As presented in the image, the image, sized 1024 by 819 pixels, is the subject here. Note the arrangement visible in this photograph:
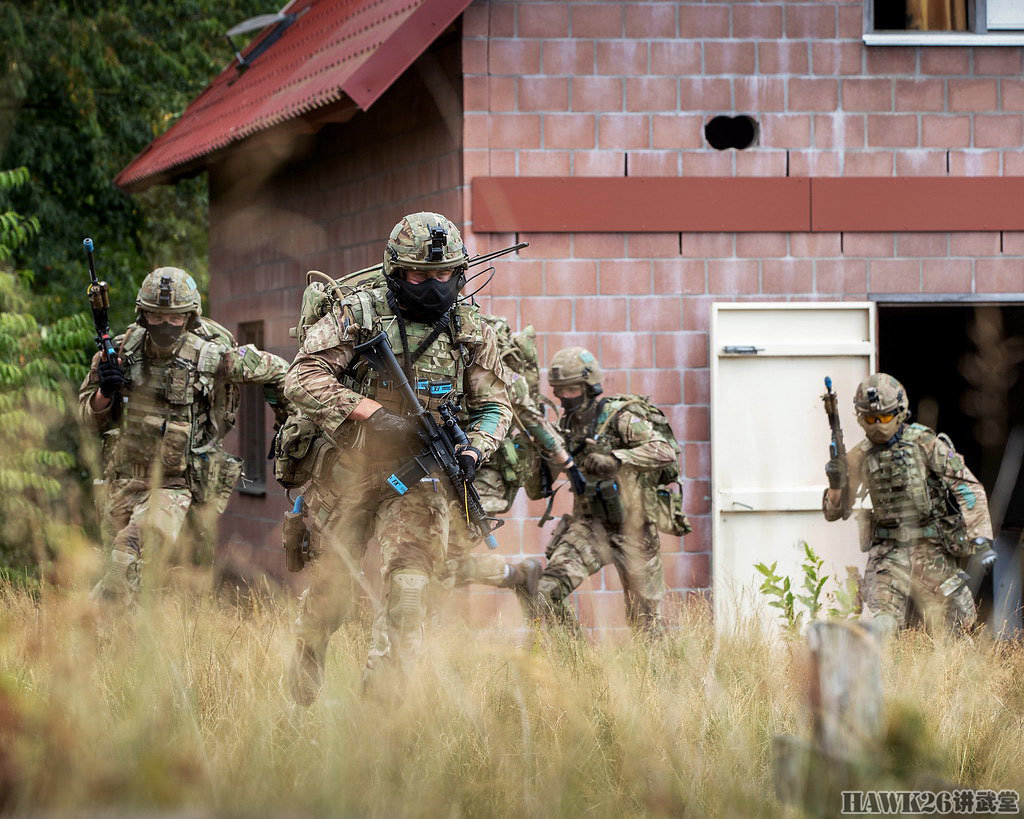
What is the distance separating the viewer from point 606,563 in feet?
27.2

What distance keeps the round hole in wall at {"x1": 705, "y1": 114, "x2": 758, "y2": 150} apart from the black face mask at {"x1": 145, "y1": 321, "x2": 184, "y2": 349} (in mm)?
3689

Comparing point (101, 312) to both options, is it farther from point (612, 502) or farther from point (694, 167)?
point (694, 167)

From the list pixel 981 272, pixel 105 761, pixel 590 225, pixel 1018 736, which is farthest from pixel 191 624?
pixel 981 272

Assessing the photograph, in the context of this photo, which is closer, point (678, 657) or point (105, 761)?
point (105, 761)

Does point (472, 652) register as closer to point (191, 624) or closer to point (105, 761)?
point (191, 624)

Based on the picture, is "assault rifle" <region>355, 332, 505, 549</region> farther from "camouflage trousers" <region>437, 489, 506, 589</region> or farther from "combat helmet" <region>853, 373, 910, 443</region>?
"combat helmet" <region>853, 373, 910, 443</region>

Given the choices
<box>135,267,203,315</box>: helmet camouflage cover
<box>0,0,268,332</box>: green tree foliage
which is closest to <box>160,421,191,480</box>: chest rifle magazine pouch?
<box>135,267,203,315</box>: helmet camouflage cover

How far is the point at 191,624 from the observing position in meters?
6.04

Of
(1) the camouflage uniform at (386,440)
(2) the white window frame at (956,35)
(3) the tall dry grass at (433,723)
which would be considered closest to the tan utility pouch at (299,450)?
(1) the camouflage uniform at (386,440)

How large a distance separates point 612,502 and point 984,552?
6.58ft

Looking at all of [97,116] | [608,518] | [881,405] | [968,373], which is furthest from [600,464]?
[97,116]

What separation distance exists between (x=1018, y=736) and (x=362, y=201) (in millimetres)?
6528

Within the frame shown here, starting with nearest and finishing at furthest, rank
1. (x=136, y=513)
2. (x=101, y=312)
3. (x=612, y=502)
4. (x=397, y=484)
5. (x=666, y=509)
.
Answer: (x=397, y=484)
(x=101, y=312)
(x=136, y=513)
(x=612, y=502)
(x=666, y=509)

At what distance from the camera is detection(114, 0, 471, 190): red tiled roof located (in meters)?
8.51
